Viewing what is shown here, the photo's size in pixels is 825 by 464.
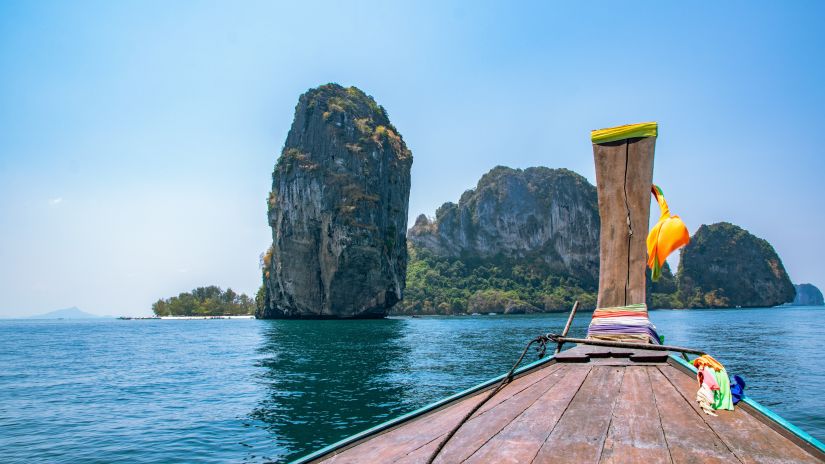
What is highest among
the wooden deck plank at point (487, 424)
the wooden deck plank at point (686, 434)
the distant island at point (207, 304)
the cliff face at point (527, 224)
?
the cliff face at point (527, 224)

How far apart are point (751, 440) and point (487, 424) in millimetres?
1335

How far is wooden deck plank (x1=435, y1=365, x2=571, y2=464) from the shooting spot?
8.25ft

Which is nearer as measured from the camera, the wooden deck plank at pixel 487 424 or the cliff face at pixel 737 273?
the wooden deck plank at pixel 487 424

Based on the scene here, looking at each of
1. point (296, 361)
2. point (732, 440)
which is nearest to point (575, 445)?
point (732, 440)

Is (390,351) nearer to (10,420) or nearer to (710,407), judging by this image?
(10,420)

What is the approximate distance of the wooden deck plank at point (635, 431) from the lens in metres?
2.27

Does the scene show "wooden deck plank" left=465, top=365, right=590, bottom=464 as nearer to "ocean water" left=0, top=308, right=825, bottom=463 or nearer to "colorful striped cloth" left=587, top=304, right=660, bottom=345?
"colorful striped cloth" left=587, top=304, right=660, bottom=345

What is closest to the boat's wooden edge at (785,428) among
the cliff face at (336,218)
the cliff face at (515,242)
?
the cliff face at (336,218)

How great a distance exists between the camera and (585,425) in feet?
8.94

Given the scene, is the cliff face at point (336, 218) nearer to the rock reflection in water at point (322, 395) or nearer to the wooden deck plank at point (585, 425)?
the rock reflection in water at point (322, 395)

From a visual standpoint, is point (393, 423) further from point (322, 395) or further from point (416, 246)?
point (416, 246)

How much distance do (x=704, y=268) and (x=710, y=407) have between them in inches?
7492

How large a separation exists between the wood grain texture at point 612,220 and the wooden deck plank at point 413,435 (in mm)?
1922

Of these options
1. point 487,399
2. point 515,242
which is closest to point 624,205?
point 487,399
